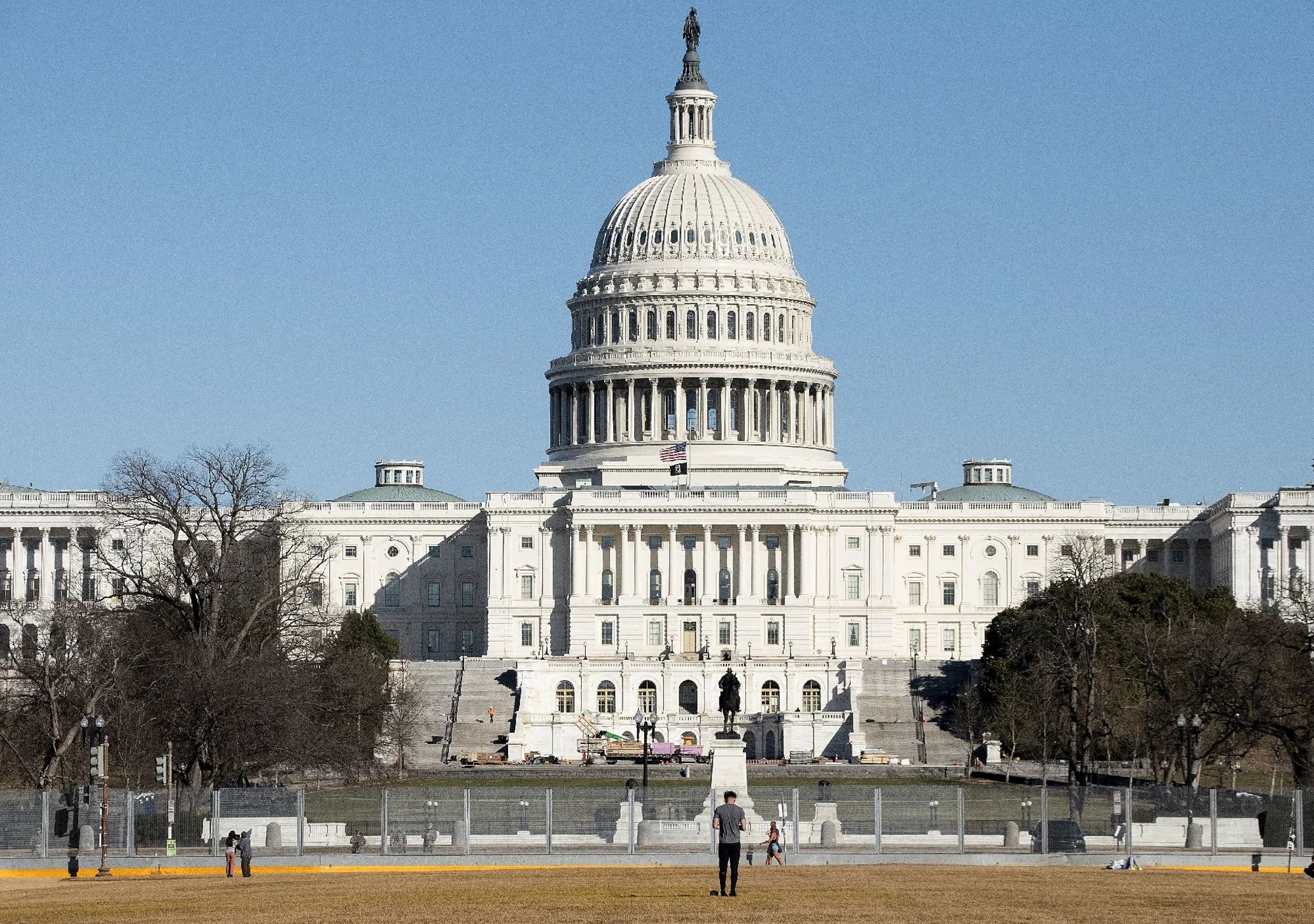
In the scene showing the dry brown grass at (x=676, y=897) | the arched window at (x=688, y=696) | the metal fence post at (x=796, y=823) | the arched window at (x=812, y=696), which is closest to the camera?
the dry brown grass at (x=676, y=897)

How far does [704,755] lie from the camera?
150375 millimetres

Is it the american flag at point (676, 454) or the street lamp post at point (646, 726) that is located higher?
the american flag at point (676, 454)

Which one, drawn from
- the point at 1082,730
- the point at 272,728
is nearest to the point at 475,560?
the point at 1082,730

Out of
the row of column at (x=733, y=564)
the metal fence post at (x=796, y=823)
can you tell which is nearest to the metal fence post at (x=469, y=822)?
the metal fence post at (x=796, y=823)

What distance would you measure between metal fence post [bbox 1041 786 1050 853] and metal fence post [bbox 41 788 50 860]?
25445mm

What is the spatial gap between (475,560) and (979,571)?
3156 cm

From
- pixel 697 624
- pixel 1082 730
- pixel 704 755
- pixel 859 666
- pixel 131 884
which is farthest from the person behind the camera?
pixel 697 624

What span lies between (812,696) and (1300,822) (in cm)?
9221

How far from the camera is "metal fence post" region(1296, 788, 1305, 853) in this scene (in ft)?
261

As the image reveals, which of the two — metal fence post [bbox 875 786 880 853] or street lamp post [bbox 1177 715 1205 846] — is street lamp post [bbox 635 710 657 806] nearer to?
street lamp post [bbox 1177 715 1205 846]

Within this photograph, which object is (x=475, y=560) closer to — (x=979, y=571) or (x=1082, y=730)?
(x=979, y=571)

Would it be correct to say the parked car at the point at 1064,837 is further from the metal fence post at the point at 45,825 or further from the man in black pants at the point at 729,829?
the metal fence post at the point at 45,825

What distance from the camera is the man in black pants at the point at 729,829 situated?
63.0m

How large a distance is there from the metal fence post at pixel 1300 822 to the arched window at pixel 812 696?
91015 millimetres
